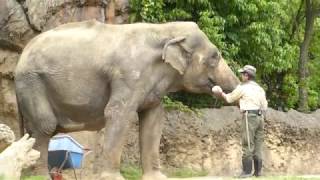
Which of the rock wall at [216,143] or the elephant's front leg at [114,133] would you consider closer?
the elephant's front leg at [114,133]

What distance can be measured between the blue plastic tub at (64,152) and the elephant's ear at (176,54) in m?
1.85

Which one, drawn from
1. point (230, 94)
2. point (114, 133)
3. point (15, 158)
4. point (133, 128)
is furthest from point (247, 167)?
point (15, 158)

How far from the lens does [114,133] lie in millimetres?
10141

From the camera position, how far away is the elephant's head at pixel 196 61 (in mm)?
10484

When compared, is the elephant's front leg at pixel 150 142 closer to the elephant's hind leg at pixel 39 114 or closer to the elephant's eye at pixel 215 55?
the elephant's eye at pixel 215 55

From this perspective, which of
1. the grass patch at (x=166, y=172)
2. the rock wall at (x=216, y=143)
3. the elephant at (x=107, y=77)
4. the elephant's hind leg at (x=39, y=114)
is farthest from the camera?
the rock wall at (x=216, y=143)

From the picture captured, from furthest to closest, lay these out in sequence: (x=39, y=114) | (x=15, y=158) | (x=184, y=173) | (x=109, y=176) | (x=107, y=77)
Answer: (x=184, y=173) → (x=39, y=114) → (x=107, y=77) → (x=109, y=176) → (x=15, y=158)

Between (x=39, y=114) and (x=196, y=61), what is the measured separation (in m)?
2.40

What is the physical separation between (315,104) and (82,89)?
14.9 metres

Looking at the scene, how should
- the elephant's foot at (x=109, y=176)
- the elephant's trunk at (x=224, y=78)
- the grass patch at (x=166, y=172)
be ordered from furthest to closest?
the grass patch at (x=166, y=172), the elephant's trunk at (x=224, y=78), the elephant's foot at (x=109, y=176)

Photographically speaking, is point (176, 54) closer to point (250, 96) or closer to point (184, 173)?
point (250, 96)

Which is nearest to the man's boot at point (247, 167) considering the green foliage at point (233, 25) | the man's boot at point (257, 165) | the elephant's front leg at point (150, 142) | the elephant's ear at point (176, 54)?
the man's boot at point (257, 165)

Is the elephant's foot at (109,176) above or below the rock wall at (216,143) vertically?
above

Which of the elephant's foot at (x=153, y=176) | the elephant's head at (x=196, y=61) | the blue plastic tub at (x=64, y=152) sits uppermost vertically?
the elephant's head at (x=196, y=61)
